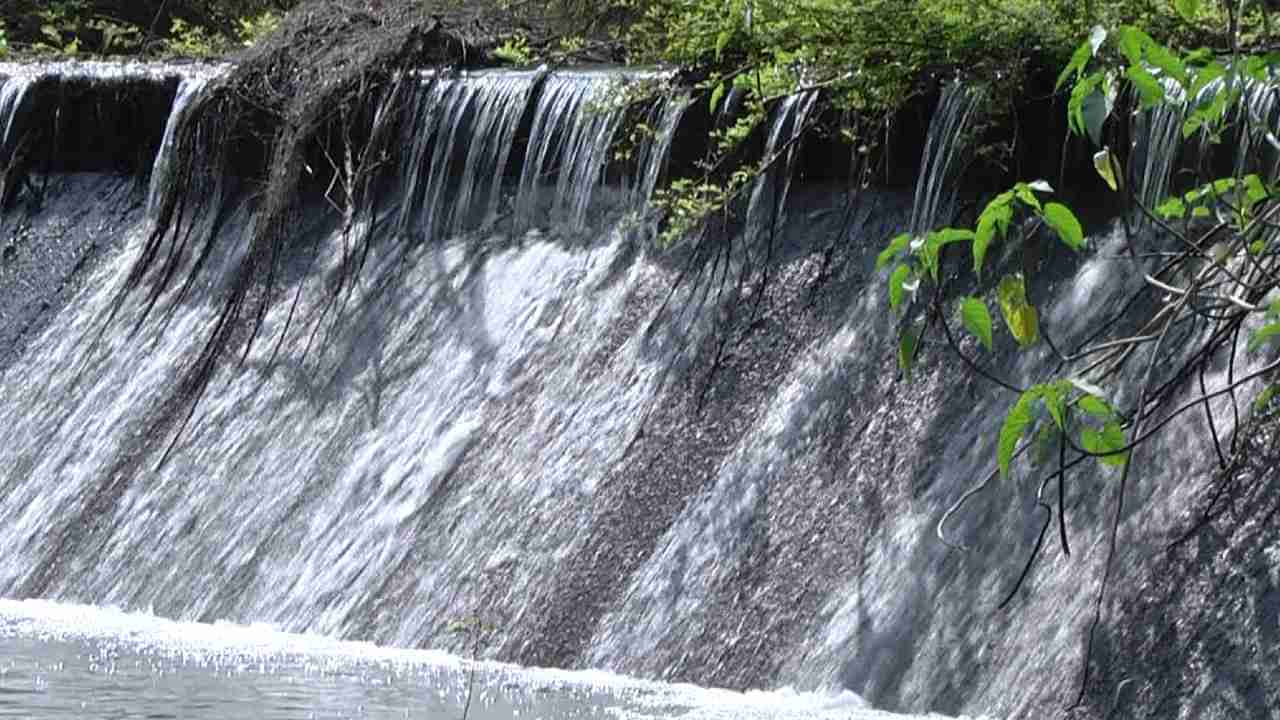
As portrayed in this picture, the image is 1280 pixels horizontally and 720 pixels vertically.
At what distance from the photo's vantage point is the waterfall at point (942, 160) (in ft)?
30.2

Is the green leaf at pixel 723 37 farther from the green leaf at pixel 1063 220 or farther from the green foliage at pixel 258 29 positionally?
the green leaf at pixel 1063 220

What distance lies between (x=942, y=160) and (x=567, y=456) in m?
1.60

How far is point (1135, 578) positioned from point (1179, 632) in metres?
0.29

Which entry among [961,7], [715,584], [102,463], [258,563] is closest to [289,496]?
[258,563]

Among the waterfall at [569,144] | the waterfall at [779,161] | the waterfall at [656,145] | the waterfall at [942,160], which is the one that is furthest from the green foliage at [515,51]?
the waterfall at [942,160]

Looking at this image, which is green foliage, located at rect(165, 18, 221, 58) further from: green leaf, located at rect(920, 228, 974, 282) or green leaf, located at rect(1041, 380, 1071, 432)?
green leaf, located at rect(1041, 380, 1071, 432)

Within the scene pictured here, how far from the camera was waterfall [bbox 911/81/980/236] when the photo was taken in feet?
30.2

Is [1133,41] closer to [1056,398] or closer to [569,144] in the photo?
[1056,398]

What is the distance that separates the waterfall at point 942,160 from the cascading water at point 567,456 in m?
0.01

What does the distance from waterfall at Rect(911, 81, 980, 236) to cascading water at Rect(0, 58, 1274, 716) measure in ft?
0.04

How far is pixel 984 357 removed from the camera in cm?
844

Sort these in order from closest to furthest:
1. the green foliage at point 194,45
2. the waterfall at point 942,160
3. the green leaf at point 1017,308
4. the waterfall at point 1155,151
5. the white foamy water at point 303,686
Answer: the green leaf at point 1017,308
the white foamy water at point 303,686
the waterfall at point 1155,151
the waterfall at point 942,160
the green foliage at point 194,45

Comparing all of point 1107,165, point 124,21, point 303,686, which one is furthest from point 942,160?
point 124,21

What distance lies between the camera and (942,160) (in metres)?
9.24
